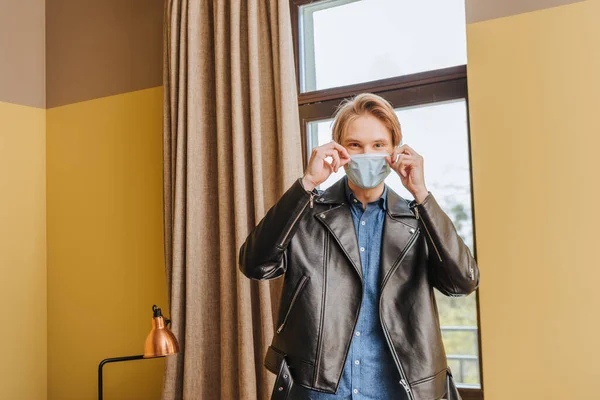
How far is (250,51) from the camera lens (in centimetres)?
243

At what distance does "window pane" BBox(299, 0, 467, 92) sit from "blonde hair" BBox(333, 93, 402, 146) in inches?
34.1

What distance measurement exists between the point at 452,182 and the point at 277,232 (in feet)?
3.42

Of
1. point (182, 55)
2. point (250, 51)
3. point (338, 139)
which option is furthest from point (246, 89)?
point (338, 139)

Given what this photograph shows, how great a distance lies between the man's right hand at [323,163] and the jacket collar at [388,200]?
89 mm

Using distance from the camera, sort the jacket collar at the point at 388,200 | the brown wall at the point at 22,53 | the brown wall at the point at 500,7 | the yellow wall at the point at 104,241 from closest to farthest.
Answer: the jacket collar at the point at 388,200, the brown wall at the point at 500,7, the yellow wall at the point at 104,241, the brown wall at the point at 22,53

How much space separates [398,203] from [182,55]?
1.46 meters

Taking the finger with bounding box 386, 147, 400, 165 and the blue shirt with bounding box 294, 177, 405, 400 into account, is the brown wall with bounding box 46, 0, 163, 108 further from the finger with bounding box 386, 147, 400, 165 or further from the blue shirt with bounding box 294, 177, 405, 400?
the blue shirt with bounding box 294, 177, 405, 400

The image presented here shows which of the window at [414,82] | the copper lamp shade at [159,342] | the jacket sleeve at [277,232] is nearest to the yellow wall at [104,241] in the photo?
the copper lamp shade at [159,342]

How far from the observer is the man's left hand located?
1.42m

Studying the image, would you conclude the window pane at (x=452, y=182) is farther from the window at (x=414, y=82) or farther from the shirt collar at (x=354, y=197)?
the shirt collar at (x=354, y=197)

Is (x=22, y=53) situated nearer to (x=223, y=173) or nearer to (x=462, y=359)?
(x=223, y=173)

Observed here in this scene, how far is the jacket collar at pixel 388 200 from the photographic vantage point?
149 cm

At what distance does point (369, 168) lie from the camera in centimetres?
146

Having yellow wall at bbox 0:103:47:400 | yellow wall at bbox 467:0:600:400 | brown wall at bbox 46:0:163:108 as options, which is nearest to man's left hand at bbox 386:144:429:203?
yellow wall at bbox 467:0:600:400
